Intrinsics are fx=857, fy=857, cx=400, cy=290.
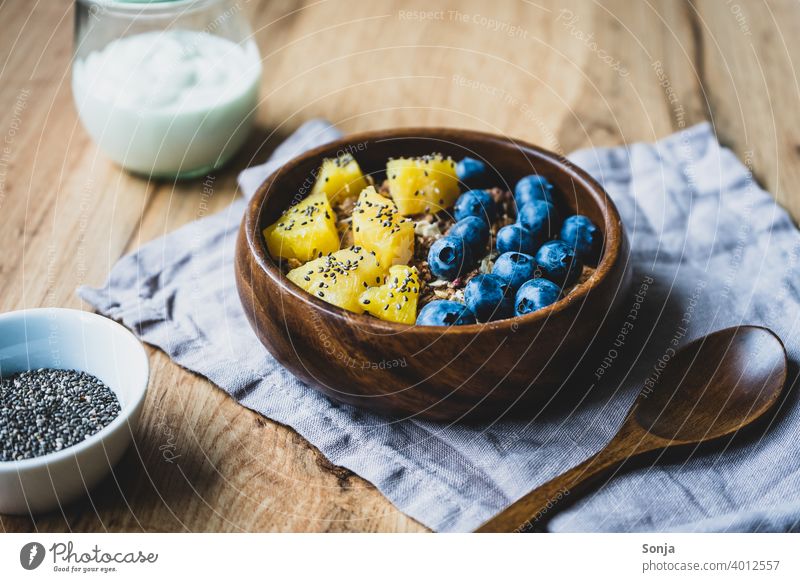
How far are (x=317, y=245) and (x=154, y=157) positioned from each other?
0.38 m

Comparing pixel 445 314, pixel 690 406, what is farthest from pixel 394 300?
pixel 690 406

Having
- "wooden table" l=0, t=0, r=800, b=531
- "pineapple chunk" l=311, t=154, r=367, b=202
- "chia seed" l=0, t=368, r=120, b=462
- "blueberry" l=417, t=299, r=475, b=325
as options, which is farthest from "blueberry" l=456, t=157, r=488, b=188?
"chia seed" l=0, t=368, r=120, b=462

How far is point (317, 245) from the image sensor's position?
834 millimetres

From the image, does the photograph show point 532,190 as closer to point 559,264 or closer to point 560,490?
point 559,264

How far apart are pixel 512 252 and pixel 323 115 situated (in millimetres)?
564

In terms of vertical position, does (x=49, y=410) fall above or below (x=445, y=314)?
below

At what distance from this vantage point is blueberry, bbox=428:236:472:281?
0.81 metres

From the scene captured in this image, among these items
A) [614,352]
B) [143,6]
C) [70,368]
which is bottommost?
[70,368]

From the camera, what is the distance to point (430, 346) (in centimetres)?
69

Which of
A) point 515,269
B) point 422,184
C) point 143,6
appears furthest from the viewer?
point 143,6

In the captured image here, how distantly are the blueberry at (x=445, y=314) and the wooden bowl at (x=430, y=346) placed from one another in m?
0.04

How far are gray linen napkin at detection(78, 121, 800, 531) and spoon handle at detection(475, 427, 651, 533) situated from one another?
15 millimetres

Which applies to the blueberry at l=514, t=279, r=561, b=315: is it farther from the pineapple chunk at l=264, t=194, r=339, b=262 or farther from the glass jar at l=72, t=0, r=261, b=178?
the glass jar at l=72, t=0, r=261, b=178
